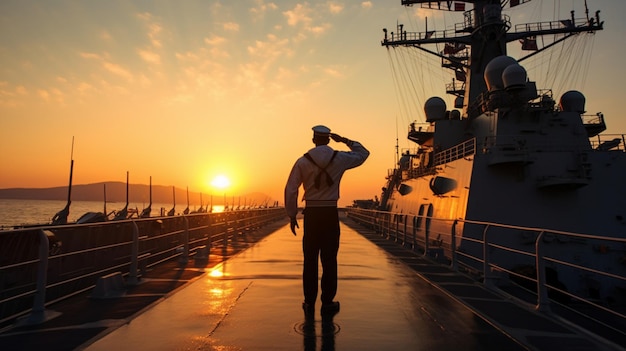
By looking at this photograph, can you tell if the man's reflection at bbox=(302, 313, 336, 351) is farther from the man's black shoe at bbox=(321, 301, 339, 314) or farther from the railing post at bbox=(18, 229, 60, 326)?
the railing post at bbox=(18, 229, 60, 326)

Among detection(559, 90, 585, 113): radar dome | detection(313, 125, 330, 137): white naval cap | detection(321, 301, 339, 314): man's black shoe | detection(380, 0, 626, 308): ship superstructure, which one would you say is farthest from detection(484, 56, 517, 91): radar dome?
detection(321, 301, 339, 314): man's black shoe

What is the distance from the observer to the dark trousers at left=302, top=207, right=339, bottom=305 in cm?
462

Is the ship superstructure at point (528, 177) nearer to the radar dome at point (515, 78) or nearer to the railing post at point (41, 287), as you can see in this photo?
the radar dome at point (515, 78)

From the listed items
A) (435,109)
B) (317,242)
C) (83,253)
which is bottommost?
(83,253)

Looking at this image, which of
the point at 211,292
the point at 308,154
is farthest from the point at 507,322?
the point at 211,292

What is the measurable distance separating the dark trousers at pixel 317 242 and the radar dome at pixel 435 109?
22.1 metres

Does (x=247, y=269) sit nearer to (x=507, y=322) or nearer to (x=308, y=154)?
(x=308, y=154)

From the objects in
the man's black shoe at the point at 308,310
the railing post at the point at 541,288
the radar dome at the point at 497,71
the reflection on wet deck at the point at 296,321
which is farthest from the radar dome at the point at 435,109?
the man's black shoe at the point at 308,310

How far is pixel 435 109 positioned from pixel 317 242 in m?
22.3

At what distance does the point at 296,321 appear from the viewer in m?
4.36

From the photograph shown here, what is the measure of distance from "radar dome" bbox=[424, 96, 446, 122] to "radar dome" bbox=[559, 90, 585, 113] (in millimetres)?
6430

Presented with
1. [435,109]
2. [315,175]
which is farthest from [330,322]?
[435,109]

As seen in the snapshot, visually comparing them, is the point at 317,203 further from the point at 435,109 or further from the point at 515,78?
the point at 435,109

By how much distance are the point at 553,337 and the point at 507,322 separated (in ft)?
1.83
